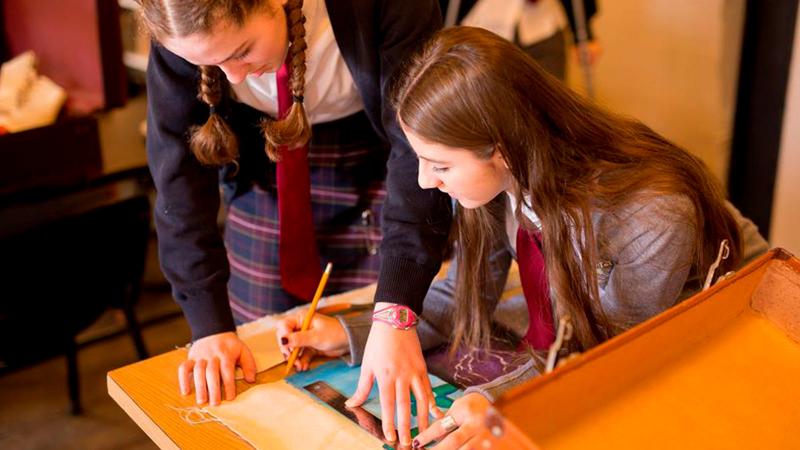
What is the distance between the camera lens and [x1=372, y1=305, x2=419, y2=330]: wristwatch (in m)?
Result: 1.21

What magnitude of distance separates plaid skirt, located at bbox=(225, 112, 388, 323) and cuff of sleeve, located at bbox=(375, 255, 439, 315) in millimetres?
315

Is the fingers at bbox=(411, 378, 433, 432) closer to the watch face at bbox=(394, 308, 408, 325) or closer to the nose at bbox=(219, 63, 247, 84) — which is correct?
the watch face at bbox=(394, 308, 408, 325)

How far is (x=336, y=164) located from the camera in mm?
1521

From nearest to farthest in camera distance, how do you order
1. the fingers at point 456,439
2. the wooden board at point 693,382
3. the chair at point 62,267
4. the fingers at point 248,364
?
the wooden board at point 693,382
the fingers at point 456,439
the fingers at point 248,364
the chair at point 62,267

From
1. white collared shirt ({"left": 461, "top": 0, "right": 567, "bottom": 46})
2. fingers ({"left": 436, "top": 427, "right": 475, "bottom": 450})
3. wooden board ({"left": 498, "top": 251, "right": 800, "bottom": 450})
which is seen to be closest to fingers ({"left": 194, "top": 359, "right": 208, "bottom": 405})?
fingers ({"left": 436, "top": 427, "right": 475, "bottom": 450})

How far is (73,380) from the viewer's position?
236 centimetres

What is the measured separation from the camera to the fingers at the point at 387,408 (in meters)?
1.11

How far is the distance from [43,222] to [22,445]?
0.63m

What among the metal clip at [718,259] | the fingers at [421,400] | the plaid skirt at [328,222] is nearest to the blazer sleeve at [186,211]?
the plaid skirt at [328,222]

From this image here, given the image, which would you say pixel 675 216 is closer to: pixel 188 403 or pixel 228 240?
pixel 188 403

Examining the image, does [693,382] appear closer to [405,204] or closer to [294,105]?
[405,204]

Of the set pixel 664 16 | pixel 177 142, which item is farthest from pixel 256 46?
pixel 664 16

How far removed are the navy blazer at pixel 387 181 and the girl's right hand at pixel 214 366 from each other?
26mm

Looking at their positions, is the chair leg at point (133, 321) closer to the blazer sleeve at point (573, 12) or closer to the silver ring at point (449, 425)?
the silver ring at point (449, 425)
